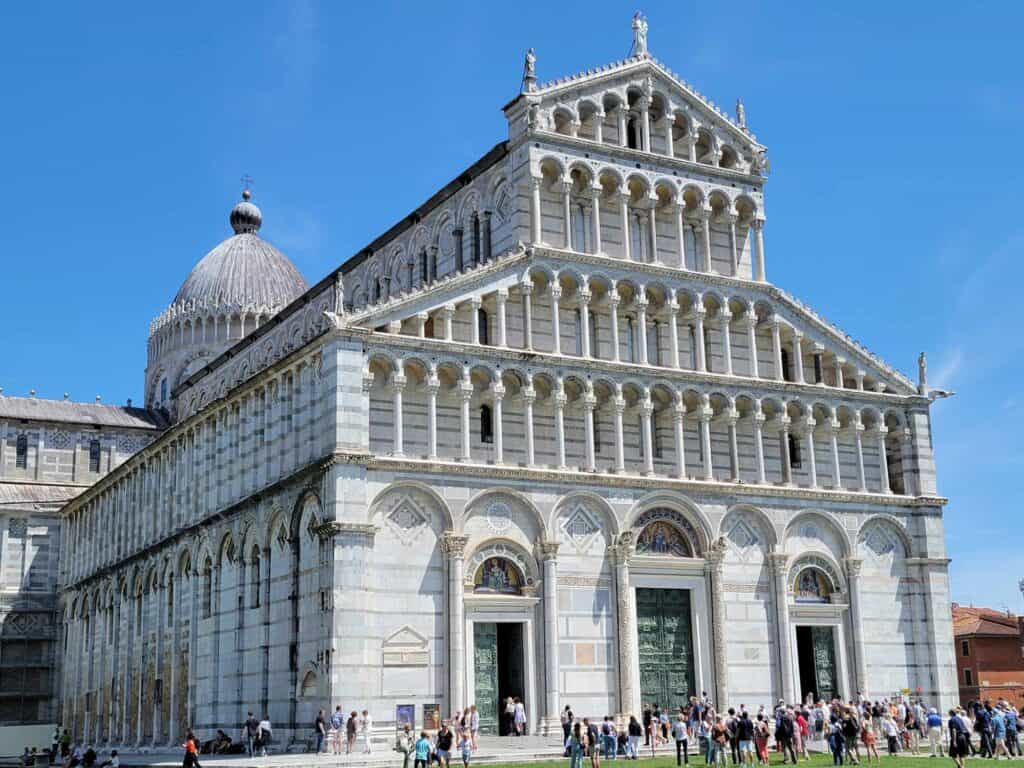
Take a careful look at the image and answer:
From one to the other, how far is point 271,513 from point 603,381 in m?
10.9

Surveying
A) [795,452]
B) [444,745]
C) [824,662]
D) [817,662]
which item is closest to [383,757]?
[444,745]

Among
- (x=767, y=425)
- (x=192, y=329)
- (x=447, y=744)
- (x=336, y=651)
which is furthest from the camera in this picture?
Result: (x=192, y=329)

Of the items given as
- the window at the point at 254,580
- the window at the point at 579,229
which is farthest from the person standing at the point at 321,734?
the window at the point at 579,229

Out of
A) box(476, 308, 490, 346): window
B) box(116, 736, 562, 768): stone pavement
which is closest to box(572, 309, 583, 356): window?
box(476, 308, 490, 346): window

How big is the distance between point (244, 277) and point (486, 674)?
129ft

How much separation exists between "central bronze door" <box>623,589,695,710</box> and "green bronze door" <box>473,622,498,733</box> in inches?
187

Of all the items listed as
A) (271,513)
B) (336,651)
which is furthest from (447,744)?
(271,513)

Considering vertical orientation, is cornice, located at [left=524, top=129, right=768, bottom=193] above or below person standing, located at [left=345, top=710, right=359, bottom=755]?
above

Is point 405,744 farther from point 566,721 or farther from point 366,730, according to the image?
point 566,721

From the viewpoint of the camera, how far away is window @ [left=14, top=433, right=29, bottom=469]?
67.2m

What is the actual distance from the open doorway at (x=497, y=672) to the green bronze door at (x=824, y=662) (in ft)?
35.3

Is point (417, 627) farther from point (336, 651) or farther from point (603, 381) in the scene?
point (603, 381)

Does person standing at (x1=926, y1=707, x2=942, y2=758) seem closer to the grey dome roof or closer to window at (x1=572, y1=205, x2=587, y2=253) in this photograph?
window at (x1=572, y1=205, x2=587, y2=253)

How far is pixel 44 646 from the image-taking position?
63.0m
